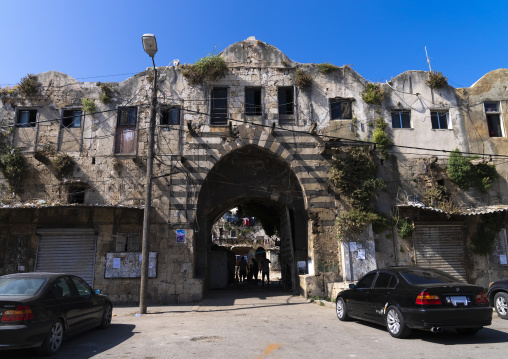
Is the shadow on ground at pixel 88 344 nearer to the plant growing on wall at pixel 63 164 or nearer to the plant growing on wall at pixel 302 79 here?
the plant growing on wall at pixel 63 164

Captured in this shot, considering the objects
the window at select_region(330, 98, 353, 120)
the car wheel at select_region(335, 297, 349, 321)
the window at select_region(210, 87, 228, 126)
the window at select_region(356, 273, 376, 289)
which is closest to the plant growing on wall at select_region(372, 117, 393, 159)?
the window at select_region(330, 98, 353, 120)

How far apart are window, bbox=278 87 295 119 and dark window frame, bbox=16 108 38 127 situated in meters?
11.3

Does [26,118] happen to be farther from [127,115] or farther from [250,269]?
[250,269]

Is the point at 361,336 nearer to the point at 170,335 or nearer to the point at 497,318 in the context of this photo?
the point at 170,335

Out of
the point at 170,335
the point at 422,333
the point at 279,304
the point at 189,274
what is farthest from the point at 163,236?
the point at 422,333

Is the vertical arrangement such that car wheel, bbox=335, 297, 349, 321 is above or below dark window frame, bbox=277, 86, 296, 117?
below

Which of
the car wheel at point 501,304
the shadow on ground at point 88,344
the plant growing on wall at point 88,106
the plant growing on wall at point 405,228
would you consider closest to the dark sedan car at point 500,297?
the car wheel at point 501,304

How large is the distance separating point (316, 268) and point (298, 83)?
835 centimetres

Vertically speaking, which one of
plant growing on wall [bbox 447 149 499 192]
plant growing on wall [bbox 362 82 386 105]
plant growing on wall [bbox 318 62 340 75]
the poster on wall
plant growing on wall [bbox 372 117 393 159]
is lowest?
the poster on wall

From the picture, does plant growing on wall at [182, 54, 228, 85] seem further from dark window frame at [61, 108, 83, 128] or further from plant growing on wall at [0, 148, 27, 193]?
plant growing on wall at [0, 148, 27, 193]

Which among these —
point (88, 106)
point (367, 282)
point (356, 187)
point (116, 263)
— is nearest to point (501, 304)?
point (367, 282)

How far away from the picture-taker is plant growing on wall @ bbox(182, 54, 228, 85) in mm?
16812

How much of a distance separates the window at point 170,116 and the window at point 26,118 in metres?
5.86

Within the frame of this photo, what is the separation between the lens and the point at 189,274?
14977 millimetres
